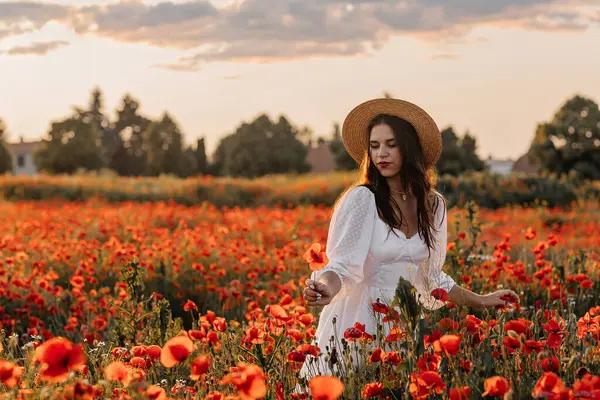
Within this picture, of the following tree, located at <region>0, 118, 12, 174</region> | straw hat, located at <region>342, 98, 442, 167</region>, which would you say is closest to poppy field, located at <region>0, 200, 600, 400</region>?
straw hat, located at <region>342, 98, 442, 167</region>

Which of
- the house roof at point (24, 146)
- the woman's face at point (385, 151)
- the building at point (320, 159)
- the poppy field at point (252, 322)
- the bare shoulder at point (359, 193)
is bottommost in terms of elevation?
the building at point (320, 159)

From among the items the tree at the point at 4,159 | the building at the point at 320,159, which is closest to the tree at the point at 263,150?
the building at the point at 320,159

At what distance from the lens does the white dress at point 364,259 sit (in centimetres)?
356

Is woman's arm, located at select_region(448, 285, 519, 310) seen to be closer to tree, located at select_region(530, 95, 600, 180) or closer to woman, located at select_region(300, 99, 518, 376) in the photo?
woman, located at select_region(300, 99, 518, 376)

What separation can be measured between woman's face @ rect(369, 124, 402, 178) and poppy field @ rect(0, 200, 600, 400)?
2.44 ft

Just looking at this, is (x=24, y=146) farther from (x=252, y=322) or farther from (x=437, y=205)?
(x=437, y=205)

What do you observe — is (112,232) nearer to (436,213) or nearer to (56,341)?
(436,213)

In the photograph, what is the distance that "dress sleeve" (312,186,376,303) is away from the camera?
348cm

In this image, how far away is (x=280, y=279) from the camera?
307 inches

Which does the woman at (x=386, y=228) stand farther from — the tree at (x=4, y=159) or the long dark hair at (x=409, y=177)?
the tree at (x=4, y=159)

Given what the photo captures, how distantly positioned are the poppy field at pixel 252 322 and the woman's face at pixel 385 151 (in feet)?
2.44

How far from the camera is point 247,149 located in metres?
55.9

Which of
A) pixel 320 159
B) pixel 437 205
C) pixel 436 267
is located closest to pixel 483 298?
pixel 436 267

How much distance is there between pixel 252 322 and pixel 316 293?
1851 millimetres
